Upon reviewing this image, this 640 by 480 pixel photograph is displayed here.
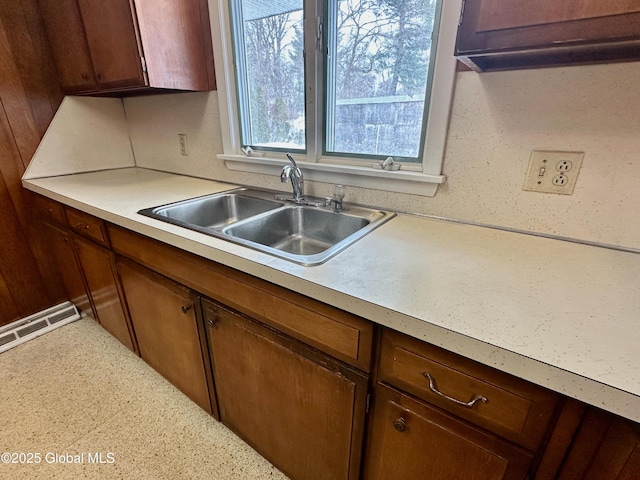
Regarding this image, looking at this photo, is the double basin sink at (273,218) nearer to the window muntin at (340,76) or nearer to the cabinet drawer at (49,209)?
the window muntin at (340,76)

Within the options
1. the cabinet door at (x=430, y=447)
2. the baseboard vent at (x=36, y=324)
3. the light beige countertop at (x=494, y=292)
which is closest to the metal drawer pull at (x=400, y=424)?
the cabinet door at (x=430, y=447)

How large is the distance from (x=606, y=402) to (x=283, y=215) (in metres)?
1.10

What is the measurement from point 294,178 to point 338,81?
0.44m

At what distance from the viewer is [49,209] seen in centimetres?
170

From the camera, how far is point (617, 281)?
2.39 feet

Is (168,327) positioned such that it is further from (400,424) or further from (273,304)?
(400,424)

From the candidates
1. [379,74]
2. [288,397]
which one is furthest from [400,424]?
[379,74]

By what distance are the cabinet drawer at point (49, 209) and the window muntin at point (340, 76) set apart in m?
1.06

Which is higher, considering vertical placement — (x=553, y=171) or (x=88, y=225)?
(x=553, y=171)

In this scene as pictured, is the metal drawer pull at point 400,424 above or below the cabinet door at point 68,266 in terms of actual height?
above

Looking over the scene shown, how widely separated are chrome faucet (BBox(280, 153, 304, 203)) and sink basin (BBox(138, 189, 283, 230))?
0.29ft

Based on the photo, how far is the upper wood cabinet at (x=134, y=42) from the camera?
4.33ft

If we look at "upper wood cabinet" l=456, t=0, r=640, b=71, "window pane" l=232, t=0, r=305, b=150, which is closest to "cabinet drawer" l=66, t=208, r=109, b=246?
"window pane" l=232, t=0, r=305, b=150

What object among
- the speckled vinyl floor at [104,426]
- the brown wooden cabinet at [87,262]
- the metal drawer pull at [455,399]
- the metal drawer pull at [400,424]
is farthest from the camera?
the brown wooden cabinet at [87,262]
